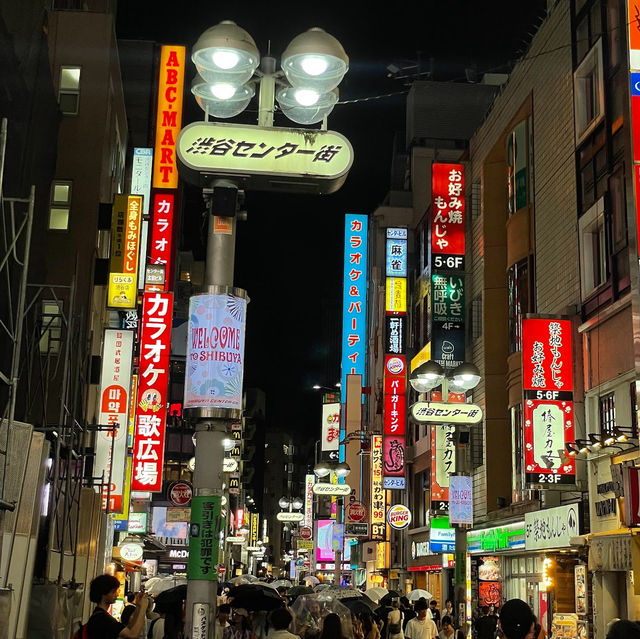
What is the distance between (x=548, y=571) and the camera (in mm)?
25016

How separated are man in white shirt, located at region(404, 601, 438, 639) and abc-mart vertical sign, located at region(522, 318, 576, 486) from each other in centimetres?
548

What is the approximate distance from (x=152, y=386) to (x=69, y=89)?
929cm

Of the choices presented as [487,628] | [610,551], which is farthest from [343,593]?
[487,628]

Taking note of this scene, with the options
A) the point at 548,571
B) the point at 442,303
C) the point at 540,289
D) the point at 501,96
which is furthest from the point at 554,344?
the point at 501,96

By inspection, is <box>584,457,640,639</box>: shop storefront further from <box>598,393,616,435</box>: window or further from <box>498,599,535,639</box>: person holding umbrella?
<box>498,599,535,639</box>: person holding umbrella

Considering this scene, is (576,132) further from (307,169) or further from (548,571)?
(307,169)

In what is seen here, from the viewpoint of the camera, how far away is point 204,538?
1024 centimetres

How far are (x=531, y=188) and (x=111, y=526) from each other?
16.9m

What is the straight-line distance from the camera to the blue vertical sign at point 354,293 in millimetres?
60312

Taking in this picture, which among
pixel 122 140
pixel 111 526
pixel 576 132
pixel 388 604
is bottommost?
pixel 388 604

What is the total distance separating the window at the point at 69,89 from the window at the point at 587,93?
1368 cm

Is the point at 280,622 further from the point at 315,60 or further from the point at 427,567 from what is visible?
the point at 427,567

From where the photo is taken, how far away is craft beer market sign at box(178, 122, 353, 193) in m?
10.2

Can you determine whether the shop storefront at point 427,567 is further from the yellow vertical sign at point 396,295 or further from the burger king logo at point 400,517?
the yellow vertical sign at point 396,295
